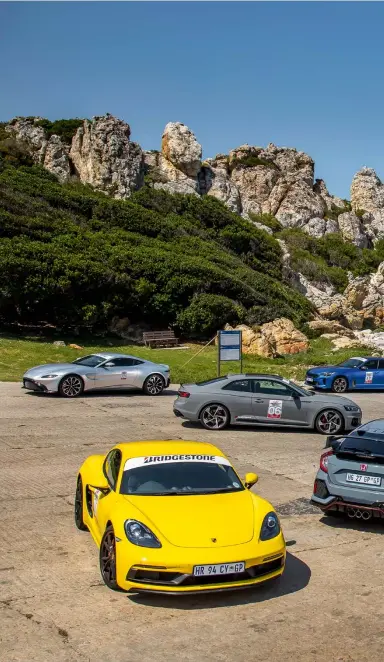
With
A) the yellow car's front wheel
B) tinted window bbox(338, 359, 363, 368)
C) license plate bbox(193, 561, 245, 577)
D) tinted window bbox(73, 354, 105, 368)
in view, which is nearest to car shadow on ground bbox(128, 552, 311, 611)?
the yellow car's front wheel

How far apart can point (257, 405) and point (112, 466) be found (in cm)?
800

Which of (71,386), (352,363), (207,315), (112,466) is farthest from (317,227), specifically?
(112,466)

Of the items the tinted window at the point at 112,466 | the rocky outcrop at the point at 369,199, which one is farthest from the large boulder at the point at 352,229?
the tinted window at the point at 112,466

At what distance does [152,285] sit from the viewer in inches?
1406

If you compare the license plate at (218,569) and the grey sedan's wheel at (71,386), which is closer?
the license plate at (218,569)

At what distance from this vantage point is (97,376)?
18500mm

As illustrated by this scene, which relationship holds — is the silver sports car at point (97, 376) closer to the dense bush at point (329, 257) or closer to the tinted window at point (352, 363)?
the tinted window at point (352, 363)

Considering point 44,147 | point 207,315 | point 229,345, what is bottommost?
point 229,345

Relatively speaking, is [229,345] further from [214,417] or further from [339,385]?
[214,417]

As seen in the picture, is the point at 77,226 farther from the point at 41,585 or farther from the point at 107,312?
the point at 41,585

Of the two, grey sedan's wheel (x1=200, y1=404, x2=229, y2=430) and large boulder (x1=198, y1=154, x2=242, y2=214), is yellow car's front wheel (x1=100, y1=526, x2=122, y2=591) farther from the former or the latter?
large boulder (x1=198, y1=154, x2=242, y2=214)

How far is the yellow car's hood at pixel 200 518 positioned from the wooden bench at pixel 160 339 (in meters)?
25.7

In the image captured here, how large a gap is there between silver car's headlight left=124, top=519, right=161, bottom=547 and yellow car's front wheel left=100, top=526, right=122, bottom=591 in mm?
186

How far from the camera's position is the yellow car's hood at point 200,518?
5859mm
